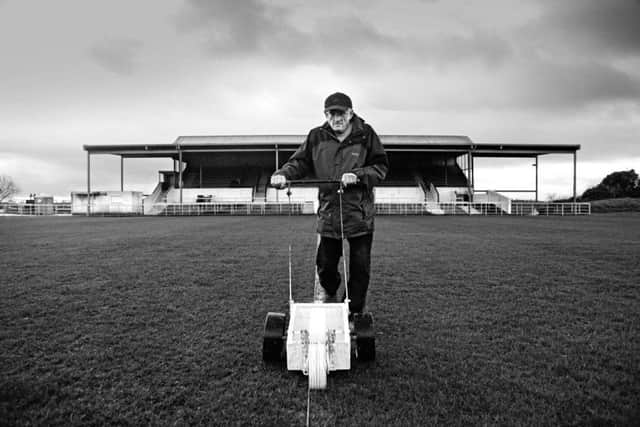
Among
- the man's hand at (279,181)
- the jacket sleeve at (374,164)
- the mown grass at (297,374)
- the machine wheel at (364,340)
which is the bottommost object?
the mown grass at (297,374)

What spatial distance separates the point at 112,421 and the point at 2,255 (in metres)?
7.55

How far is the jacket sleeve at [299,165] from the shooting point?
365 cm

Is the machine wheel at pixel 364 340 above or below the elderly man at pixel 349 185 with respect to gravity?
below

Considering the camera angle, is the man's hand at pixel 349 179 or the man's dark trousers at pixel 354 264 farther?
the man's dark trousers at pixel 354 264

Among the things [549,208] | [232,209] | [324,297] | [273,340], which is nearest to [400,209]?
[549,208]

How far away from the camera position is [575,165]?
117 feet

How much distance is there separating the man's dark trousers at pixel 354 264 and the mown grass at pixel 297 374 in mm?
379

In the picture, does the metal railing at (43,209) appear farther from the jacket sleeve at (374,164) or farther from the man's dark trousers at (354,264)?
the jacket sleeve at (374,164)

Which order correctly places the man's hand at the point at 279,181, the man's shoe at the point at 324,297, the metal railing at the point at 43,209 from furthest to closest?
the metal railing at the point at 43,209
the man's shoe at the point at 324,297
the man's hand at the point at 279,181

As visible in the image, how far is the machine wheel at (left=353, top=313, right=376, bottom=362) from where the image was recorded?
2764 millimetres

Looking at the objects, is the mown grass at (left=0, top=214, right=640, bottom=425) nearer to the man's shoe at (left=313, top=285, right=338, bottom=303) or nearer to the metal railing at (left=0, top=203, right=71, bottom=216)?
the man's shoe at (left=313, top=285, right=338, bottom=303)

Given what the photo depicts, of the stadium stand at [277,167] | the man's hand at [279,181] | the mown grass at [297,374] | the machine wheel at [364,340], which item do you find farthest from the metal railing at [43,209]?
the machine wheel at [364,340]

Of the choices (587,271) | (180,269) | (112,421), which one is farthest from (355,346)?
(587,271)

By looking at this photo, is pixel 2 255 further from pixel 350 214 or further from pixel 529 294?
pixel 529 294
